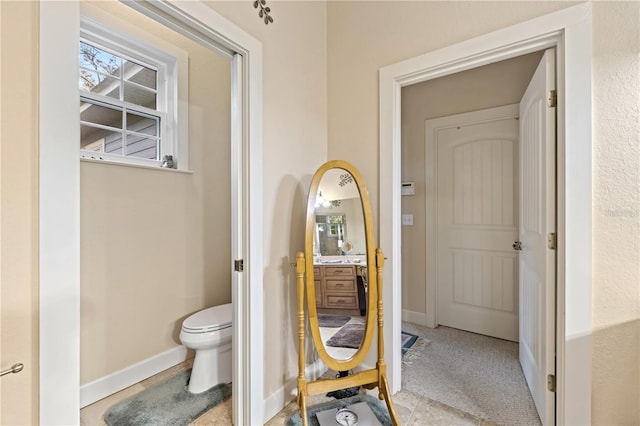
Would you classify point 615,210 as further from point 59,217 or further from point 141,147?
point 141,147

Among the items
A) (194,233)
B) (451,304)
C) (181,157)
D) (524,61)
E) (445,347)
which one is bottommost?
(445,347)

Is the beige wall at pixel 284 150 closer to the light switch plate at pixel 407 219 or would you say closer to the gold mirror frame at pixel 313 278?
the gold mirror frame at pixel 313 278

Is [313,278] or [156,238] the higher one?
[156,238]

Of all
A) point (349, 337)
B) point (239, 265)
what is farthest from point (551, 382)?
point (239, 265)

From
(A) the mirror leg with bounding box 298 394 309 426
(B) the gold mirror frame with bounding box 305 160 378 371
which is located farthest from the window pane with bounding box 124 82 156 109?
(A) the mirror leg with bounding box 298 394 309 426

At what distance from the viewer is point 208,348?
1924mm

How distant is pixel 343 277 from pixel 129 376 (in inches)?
64.3

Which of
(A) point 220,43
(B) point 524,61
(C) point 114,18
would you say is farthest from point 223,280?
(B) point 524,61

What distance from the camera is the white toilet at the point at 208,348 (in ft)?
6.16

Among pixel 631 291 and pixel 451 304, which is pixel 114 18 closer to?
pixel 631 291

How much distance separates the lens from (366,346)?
1.72 meters

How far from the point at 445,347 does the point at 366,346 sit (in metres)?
1.18

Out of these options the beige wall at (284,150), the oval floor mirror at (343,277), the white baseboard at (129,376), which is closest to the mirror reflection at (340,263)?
the oval floor mirror at (343,277)

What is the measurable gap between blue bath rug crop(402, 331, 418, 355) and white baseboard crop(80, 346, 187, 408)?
1822mm
